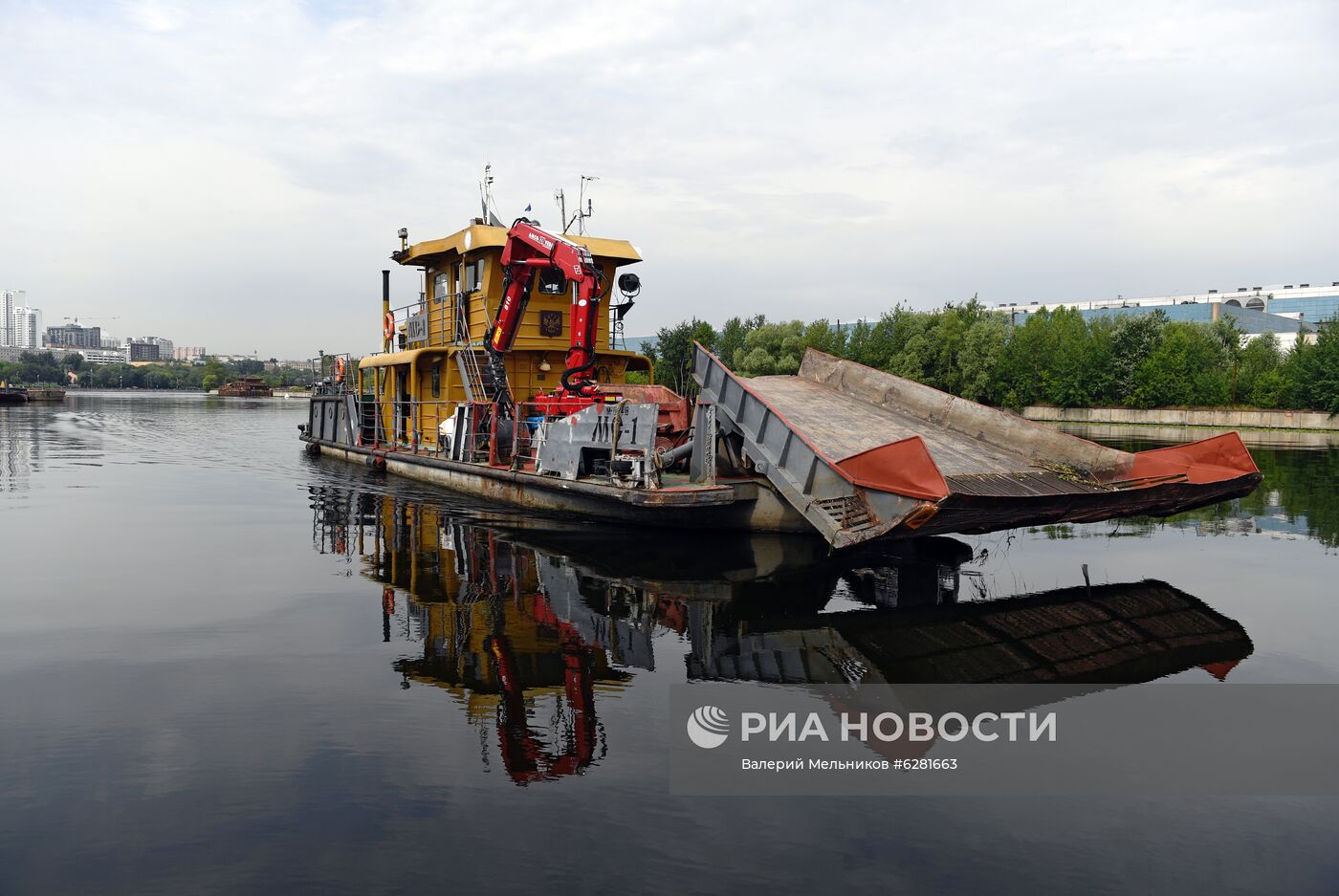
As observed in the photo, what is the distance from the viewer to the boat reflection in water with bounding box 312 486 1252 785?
6684mm

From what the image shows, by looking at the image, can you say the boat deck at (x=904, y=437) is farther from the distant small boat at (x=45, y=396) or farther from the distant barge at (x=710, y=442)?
the distant small boat at (x=45, y=396)

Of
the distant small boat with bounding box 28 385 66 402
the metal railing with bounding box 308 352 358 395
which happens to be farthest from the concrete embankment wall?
the distant small boat with bounding box 28 385 66 402

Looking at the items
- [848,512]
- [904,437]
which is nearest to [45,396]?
[904,437]

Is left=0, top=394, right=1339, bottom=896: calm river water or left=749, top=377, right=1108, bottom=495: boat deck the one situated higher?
left=749, top=377, right=1108, bottom=495: boat deck

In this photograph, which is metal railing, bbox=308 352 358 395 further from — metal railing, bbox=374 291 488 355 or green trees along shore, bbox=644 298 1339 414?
green trees along shore, bbox=644 298 1339 414

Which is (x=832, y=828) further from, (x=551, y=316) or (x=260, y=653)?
(x=551, y=316)

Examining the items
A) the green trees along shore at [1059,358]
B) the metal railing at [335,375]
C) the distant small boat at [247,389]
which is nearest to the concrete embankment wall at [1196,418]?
the green trees along shore at [1059,358]

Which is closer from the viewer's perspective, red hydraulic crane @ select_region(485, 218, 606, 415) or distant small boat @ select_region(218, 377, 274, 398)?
red hydraulic crane @ select_region(485, 218, 606, 415)

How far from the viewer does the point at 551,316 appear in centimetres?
1780

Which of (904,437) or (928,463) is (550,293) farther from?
(928,463)

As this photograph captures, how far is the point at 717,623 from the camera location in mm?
8430

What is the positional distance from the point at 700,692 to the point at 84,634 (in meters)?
5.65

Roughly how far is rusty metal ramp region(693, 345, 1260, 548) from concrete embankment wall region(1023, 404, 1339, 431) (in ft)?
113

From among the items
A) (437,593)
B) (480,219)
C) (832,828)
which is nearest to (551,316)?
(480,219)
